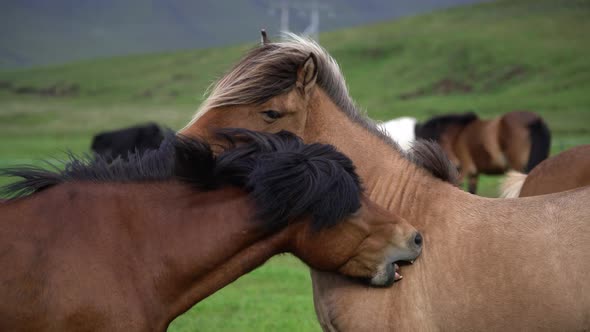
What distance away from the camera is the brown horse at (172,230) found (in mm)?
3600

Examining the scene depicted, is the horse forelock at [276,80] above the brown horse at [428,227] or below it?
above

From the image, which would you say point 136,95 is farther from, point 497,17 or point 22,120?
point 497,17

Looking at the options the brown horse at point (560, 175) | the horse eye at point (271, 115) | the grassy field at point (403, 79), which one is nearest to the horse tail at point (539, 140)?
the grassy field at point (403, 79)

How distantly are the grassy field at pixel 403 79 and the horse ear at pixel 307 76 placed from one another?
16.1 meters

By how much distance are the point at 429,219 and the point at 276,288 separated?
6215 millimetres

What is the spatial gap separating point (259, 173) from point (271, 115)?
0.87 meters

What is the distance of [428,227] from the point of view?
14.6 ft

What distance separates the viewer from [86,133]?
47.3 metres

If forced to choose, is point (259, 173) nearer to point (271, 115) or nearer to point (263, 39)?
point (271, 115)

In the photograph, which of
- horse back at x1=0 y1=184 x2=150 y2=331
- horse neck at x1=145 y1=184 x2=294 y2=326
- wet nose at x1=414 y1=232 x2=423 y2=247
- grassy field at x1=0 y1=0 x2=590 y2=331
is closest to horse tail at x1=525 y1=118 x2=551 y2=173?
grassy field at x1=0 y1=0 x2=590 y2=331

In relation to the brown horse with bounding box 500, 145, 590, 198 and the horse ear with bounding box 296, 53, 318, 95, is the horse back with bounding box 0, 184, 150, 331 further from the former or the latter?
the brown horse with bounding box 500, 145, 590, 198

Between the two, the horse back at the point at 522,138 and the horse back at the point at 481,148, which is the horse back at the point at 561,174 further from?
the horse back at the point at 481,148

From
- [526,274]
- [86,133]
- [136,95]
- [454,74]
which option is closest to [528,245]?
[526,274]

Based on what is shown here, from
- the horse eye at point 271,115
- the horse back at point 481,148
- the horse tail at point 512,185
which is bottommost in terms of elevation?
the horse back at point 481,148
